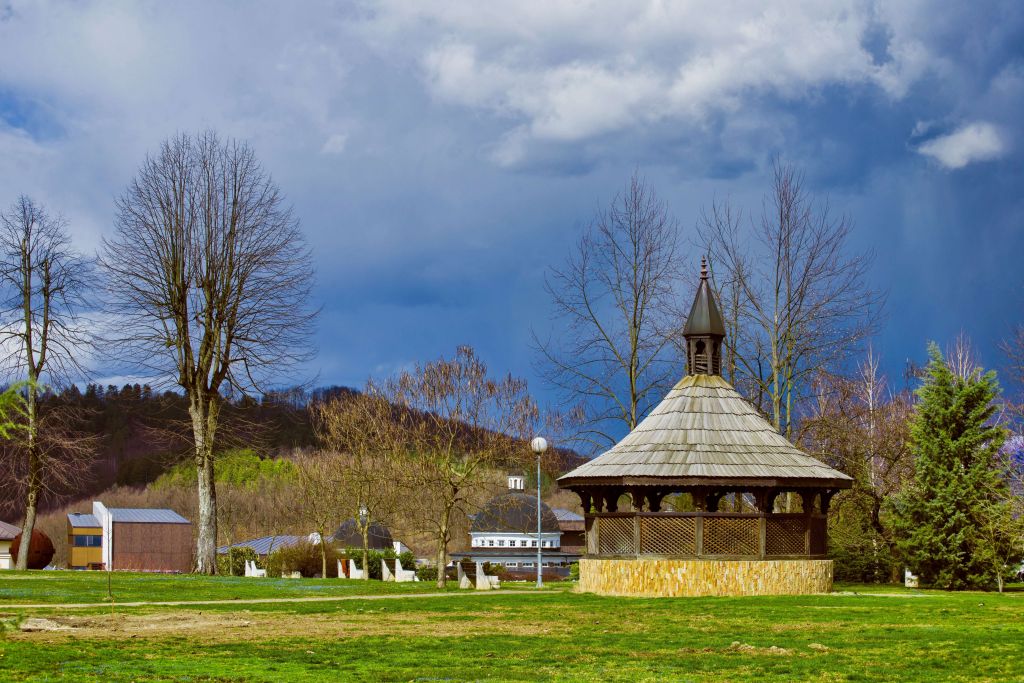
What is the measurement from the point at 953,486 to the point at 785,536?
615 centimetres

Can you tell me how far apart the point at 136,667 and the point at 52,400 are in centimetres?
5161

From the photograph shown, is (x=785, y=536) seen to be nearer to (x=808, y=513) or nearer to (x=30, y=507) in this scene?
(x=808, y=513)

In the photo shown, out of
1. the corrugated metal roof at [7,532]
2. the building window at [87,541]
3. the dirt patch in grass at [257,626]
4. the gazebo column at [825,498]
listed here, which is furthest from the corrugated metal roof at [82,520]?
the dirt patch in grass at [257,626]

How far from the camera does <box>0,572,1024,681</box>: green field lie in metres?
13.0

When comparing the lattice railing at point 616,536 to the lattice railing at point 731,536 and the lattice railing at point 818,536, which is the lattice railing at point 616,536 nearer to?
the lattice railing at point 731,536

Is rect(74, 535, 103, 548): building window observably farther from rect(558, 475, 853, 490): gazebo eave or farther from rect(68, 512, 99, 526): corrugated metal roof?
rect(558, 475, 853, 490): gazebo eave

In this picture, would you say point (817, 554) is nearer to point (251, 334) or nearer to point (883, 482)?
point (883, 482)

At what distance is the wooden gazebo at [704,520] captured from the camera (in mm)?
28531

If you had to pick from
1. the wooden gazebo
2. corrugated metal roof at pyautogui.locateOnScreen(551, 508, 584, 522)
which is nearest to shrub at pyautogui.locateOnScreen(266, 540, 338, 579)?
the wooden gazebo

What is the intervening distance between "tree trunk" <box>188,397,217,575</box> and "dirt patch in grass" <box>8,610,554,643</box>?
60.5 feet

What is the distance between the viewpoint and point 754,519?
29062 millimetres

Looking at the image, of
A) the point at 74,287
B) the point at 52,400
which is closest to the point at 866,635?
the point at 74,287

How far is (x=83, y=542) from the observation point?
309 ft

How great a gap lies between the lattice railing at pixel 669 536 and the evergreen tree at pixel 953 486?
786 cm
